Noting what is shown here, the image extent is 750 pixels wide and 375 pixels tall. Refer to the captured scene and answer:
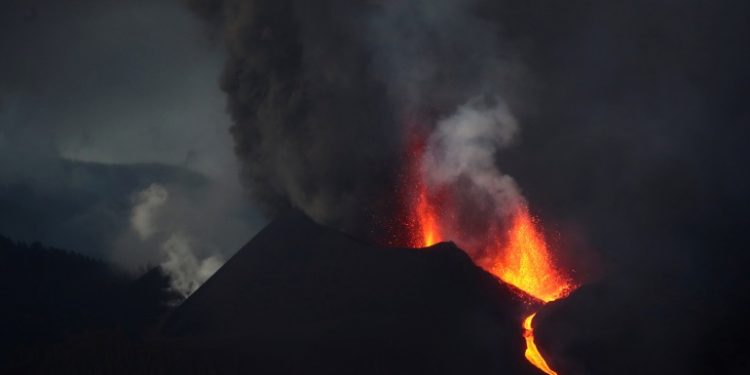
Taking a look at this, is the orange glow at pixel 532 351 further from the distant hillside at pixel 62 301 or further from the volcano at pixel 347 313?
the distant hillside at pixel 62 301

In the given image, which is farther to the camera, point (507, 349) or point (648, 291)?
point (648, 291)

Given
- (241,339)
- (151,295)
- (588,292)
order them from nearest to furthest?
(241,339), (588,292), (151,295)

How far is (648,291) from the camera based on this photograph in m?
50.4

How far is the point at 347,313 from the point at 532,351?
39.6 feet

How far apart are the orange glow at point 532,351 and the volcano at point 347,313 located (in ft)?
2.67

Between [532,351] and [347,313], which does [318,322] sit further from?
[532,351]

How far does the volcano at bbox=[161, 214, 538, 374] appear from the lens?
39375 millimetres

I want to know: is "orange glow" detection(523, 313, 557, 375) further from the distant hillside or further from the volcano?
the distant hillside

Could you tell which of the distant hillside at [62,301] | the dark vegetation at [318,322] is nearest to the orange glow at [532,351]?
the dark vegetation at [318,322]

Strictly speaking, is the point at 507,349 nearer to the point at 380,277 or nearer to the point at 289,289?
the point at 380,277

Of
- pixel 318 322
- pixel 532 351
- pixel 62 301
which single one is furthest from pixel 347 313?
pixel 62 301

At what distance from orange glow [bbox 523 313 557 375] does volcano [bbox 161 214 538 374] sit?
32.1 inches

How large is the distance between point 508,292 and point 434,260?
18.6ft

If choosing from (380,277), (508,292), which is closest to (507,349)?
(508,292)
